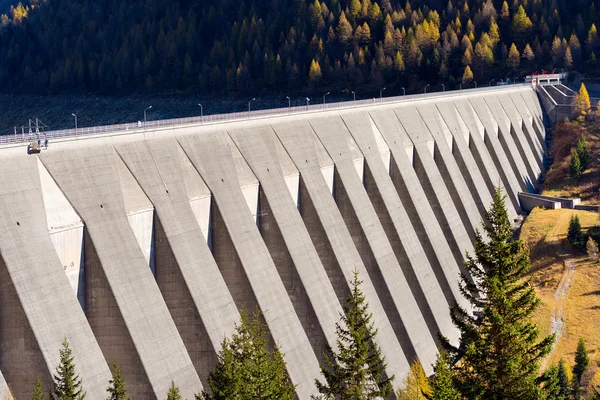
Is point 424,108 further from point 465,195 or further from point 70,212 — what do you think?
point 70,212

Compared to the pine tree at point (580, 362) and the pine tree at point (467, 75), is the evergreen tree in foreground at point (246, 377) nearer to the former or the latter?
the pine tree at point (580, 362)

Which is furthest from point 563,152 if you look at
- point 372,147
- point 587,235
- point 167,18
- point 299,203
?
point 167,18

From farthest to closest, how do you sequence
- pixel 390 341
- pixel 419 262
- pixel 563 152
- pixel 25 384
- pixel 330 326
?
pixel 563 152
pixel 419 262
pixel 390 341
pixel 330 326
pixel 25 384

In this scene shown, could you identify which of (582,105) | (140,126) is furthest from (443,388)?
(582,105)

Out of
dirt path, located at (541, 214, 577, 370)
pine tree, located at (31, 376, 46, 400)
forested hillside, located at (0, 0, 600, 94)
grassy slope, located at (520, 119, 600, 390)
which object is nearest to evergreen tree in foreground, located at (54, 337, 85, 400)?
pine tree, located at (31, 376, 46, 400)

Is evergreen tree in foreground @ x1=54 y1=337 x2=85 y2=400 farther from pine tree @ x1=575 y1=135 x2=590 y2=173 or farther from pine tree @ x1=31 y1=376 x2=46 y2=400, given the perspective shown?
pine tree @ x1=575 y1=135 x2=590 y2=173

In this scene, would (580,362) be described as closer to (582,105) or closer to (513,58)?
(582,105)
